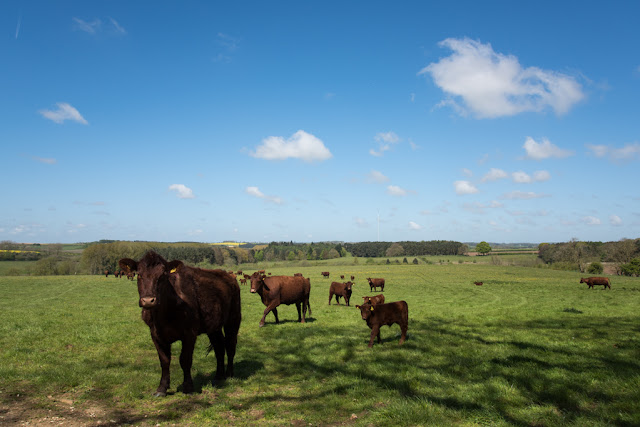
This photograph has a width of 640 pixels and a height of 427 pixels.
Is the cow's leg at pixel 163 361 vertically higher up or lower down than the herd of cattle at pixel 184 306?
lower down

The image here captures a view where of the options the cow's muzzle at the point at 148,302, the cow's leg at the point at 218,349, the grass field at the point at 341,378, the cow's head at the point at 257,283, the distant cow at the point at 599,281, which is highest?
the cow's muzzle at the point at 148,302

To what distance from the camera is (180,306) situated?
22.7ft

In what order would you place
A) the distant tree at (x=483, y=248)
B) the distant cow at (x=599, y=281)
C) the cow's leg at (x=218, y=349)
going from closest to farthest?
the cow's leg at (x=218, y=349), the distant cow at (x=599, y=281), the distant tree at (x=483, y=248)

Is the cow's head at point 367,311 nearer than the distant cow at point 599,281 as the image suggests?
Yes

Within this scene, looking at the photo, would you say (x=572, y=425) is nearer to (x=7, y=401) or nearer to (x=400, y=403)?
(x=400, y=403)

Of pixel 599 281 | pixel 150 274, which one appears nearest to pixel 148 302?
pixel 150 274

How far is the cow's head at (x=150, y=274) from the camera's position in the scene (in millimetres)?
6011

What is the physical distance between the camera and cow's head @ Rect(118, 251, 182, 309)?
19.7 ft

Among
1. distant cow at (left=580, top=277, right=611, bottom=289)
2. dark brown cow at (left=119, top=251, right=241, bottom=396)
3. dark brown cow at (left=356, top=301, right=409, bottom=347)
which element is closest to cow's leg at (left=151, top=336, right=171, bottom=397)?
dark brown cow at (left=119, top=251, right=241, bottom=396)

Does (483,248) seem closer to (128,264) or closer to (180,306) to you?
(180,306)

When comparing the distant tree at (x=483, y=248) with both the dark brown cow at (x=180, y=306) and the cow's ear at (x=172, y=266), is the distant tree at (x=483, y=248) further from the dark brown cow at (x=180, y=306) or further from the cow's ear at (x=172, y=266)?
the cow's ear at (x=172, y=266)

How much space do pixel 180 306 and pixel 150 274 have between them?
110 cm

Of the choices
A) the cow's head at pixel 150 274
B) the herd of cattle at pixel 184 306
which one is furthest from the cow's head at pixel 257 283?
the cow's head at pixel 150 274

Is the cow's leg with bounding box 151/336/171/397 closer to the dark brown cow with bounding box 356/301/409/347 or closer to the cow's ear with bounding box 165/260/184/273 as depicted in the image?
the cow's ear with bounding box 165/260/184/273
